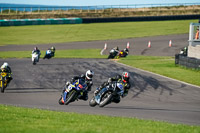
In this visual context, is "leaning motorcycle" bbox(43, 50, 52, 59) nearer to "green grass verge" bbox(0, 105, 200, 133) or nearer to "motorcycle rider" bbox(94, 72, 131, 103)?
"motorcycle rider" bbox(94, 72, 131, 103)

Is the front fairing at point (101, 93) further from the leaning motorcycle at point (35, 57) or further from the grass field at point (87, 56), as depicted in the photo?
the leaning motorcycle at point (35, 57)

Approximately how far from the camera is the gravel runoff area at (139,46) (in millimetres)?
40906

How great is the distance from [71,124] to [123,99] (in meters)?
6.70

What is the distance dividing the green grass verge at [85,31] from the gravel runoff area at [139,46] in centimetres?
369

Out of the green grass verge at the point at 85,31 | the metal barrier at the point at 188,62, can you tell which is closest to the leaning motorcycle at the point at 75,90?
the metal barrier at the point at 188,62

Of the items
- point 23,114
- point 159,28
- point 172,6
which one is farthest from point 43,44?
point 172,6

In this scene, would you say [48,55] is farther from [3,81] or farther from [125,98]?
[125,98]

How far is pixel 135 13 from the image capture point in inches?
3145

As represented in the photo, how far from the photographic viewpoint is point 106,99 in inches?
571

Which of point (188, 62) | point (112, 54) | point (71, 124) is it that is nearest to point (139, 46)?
point (112, 54)

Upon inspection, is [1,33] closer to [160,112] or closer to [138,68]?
[138,68]

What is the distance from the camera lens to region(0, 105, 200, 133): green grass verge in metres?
9.37

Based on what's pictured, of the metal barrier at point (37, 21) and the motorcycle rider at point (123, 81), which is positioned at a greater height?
the metal barrier at point (37, 21)

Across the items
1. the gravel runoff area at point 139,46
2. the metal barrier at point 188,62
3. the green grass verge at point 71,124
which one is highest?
the green grass verge at point 71,124
